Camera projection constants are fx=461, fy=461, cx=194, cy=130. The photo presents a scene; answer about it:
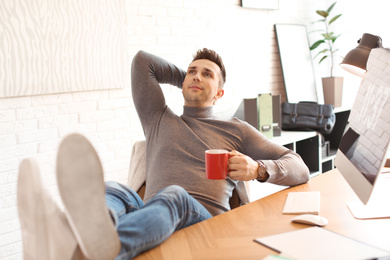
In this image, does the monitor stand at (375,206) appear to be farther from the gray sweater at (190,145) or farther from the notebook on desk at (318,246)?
the gray sweater at (190,145)

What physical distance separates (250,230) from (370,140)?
1.40 feet

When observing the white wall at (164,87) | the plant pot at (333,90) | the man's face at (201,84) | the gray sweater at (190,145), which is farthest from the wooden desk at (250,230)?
the plant pot at (333,90)

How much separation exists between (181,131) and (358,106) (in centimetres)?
98

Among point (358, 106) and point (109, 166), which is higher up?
point (358, 106)

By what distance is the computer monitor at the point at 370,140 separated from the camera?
1.20 metres

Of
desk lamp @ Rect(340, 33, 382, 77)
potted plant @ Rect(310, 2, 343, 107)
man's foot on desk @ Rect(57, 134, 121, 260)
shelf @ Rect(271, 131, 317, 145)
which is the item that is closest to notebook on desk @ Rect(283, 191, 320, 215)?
desk lamp @ Rect(340, 33, 382, 77)

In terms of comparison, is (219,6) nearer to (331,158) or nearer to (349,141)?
(331,158)

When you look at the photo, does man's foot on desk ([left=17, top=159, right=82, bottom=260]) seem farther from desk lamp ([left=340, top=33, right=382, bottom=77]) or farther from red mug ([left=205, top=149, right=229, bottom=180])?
desk lamp ([left=340, top=33, right=382, bottom=77])

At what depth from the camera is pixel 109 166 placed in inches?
120

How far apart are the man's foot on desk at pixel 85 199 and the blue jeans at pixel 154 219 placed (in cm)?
9

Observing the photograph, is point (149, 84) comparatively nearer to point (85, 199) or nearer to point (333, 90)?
point (85, 199)

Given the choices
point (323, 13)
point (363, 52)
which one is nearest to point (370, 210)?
point (363, 52)

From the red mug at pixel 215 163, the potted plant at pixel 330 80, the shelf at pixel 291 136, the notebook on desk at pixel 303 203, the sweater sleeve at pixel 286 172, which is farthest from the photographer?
the potted plant at pixel 330 80

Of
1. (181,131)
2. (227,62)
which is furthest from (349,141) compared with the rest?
(227,62)
